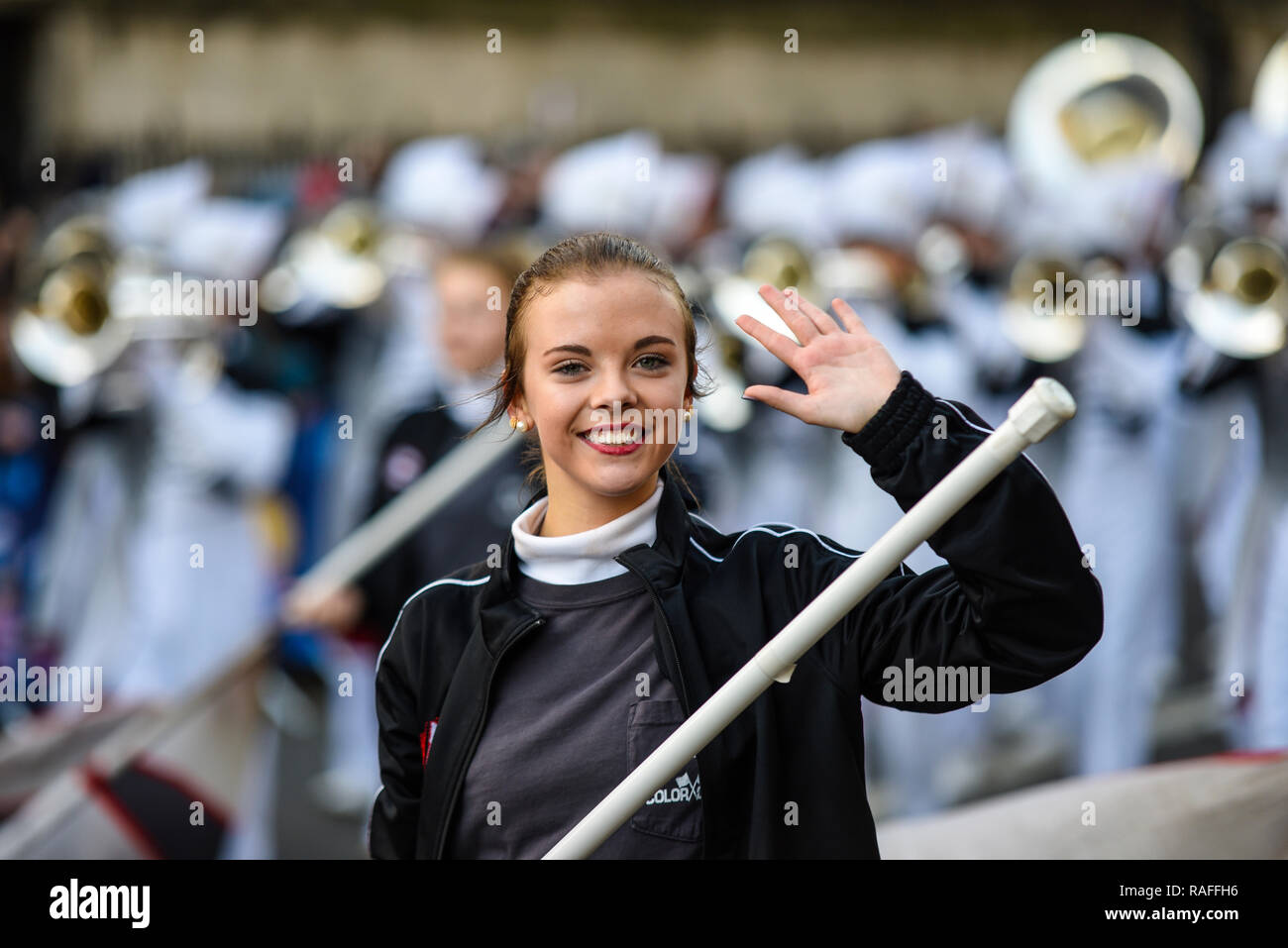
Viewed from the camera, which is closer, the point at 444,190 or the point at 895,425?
the point at 895,425

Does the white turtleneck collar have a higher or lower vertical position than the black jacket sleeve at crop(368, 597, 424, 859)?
higher

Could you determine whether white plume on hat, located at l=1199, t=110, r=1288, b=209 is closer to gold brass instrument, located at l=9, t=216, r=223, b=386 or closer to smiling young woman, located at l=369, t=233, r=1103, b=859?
gold brass instrument, located at l=9, t=216, r=223, b=386

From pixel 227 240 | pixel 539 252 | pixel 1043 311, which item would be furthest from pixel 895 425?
pixel 227 240

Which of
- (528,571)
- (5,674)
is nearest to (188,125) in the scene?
(5,674)

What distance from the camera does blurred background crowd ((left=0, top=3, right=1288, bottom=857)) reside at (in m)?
6.55

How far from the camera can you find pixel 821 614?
6.11ft

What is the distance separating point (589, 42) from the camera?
421 inches

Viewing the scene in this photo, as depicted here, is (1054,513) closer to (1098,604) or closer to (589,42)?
(1098,604)

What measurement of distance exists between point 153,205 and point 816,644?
7765 millimetres

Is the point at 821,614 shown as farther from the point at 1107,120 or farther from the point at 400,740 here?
the point at 1107,120

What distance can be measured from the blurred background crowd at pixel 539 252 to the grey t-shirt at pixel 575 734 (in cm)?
207

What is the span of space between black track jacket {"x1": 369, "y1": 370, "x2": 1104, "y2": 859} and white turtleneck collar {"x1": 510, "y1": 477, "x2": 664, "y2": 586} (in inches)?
1.0

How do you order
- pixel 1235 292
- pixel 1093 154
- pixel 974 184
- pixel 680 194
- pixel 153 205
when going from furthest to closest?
pixel 680 194 → pixel 153 205 → pixel 974 184 → pixel 1093 154 → pixel 1235 292

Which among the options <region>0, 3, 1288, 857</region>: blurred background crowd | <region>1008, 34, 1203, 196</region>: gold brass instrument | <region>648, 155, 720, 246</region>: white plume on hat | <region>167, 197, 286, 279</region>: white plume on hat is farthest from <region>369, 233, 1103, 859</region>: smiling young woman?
<region>648, 155, 720, 246</region>: white plume on hat
